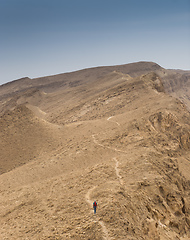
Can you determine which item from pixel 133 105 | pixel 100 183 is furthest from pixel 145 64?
pixel 100 183

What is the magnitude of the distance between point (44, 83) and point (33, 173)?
93.2 m

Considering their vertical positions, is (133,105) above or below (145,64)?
below

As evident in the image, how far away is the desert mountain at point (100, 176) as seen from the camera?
11.8 metres

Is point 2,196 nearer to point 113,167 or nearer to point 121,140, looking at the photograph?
point 113,167

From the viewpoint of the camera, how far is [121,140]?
2428 cm

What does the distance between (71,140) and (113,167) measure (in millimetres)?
9336

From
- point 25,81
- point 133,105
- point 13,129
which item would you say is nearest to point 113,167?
point 13,129

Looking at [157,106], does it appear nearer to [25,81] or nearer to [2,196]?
[2,196]

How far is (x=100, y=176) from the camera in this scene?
16.4 metres

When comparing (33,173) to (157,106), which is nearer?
(33,173)

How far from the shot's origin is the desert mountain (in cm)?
1183

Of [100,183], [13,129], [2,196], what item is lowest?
[2,196]

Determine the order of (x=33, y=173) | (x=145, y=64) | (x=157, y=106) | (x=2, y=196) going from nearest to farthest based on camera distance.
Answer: (x=2, y=196)
(x=33, y=173)
(x=157, y=106)
(x=145, y=64)

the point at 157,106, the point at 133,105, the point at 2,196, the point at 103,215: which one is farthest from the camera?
the point at 133,105
